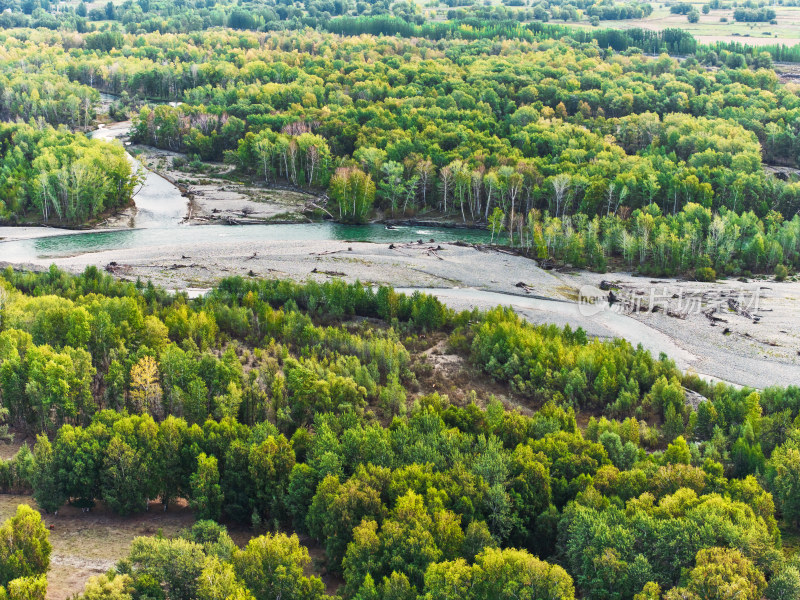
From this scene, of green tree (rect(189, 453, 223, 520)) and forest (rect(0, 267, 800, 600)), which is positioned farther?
green tree (rect(189, 453, 223, 520))

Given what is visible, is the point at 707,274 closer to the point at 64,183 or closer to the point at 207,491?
the point at 207,491

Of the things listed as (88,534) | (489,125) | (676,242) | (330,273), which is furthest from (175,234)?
(88,534)

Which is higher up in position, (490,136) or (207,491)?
(490,136)

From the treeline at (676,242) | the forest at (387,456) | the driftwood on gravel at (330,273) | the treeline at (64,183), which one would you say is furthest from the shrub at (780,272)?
the treeline at (64,183)

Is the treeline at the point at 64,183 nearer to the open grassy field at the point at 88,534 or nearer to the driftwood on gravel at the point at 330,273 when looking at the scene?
the driftwood on gravel at the point at 330,273

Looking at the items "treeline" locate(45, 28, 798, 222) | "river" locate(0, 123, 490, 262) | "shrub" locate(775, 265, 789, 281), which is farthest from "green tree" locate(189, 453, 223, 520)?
"treeline" locate(45, 28, 798, 222)

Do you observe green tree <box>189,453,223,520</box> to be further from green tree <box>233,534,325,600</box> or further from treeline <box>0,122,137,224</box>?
treeline <box>0,122,137,224</box>
